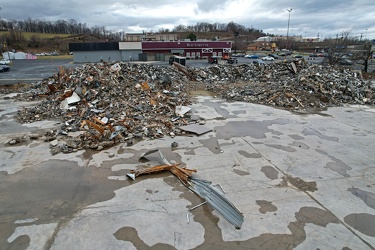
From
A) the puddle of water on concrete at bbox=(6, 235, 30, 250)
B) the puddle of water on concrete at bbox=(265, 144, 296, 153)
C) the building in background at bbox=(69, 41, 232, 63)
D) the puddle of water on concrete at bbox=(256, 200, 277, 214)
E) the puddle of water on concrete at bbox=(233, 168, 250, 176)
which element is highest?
the building in background at bbox=(69, 41, 232, 63)

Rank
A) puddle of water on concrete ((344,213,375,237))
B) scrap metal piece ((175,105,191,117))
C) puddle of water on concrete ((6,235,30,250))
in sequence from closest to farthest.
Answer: puddle of water on concrete ((6,235,30,250))
puddle of water on concrete ((344,213,375,237))
scrap metal piece ((175,105,191,117))

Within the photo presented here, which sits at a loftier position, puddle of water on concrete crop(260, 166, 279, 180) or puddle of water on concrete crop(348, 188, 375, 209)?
puddle of water on concrete crop(260, 166, 279, 180)

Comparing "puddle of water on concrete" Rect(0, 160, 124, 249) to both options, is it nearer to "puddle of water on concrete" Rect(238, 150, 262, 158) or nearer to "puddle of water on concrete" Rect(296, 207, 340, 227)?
"puddle of water on concrete" Rect(238, 150, 262, 158)

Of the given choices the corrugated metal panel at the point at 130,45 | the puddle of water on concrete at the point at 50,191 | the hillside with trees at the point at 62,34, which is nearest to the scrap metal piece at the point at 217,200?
the puddle of water on concrete at the point at 50,191

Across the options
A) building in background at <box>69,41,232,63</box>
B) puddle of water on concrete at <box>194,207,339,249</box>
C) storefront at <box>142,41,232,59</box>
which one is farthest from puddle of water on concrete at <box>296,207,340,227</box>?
storefront at <box>142,41,232,59</box>

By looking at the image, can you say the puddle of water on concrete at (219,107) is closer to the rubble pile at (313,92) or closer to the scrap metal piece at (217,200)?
the rubble pile at (313,92)

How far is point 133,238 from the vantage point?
3.38 metres

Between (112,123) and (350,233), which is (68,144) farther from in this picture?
(350,233)

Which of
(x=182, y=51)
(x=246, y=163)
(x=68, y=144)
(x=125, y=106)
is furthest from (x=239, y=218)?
(x=182, y=51)

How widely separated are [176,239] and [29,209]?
2.81 metres

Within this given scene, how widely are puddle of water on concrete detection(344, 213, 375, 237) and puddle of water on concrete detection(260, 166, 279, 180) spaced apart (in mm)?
1521

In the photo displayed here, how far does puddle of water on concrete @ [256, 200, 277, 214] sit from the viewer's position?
157 inches

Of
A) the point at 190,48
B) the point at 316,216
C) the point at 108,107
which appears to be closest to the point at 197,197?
the point at 316,216

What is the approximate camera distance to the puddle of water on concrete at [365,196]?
13.8 ft
